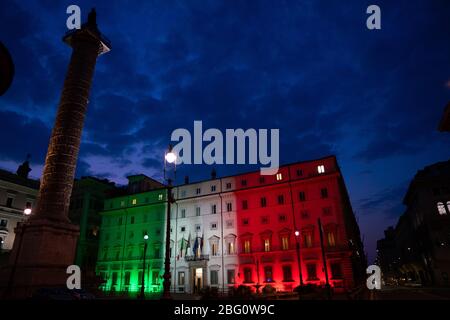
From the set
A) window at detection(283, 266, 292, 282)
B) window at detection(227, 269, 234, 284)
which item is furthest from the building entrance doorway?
window at detection(283, 266, 292, 282)

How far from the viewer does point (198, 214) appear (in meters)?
49.2

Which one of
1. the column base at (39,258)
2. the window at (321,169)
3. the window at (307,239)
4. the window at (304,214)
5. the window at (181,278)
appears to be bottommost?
the window at (181,278)

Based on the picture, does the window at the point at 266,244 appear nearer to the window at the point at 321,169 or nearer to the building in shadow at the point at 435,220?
the window at the point at 321,169

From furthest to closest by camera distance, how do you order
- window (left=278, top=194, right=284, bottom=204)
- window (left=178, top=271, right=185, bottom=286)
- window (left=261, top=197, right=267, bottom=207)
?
window (left=178, top=271, right=185, bottom=286)
window (left=261, top=197, right=267, bottom=207)
window (left=278, top=194, right=284, bottom=204)

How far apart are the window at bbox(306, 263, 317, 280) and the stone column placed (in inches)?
1099

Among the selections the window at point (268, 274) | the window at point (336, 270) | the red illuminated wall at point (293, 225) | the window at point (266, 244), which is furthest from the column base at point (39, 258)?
the window at point (336, 270)

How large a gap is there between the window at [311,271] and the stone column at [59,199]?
91.6ft

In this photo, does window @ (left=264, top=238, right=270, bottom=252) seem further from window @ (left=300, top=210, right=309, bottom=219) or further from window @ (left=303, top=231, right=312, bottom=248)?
window @ (left=300, top=210, right=309, bottom=219)

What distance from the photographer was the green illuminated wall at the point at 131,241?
4894 centimetres

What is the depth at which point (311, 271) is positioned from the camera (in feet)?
127

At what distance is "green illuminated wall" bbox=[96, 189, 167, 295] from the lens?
1927 inches
